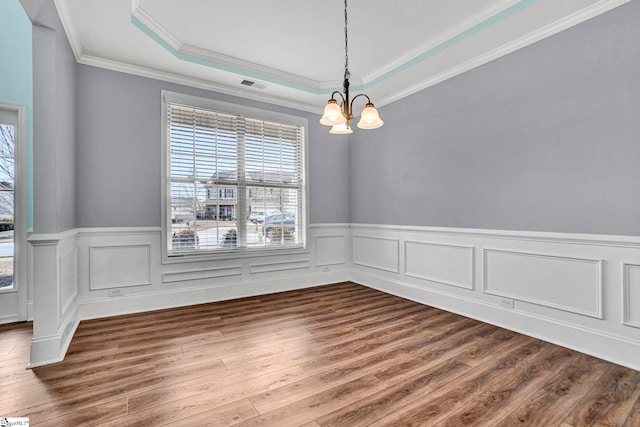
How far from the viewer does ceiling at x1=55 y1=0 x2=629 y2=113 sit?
2656mm

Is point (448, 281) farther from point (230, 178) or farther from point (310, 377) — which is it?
point (230, 178)

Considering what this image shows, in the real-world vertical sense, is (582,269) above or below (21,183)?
below

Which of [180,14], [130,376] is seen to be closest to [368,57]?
[180,14]

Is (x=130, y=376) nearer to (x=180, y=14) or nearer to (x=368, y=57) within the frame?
(x=180, y=14)

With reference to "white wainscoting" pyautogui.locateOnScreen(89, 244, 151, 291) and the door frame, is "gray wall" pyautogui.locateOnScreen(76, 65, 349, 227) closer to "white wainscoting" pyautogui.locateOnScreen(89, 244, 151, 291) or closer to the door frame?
"white wainscoting" pyautogui.locateOnScreen(89, 244, 151, 291)

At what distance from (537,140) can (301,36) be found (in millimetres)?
2539

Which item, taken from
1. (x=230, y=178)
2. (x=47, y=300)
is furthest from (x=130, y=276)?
(x=230, y=178)

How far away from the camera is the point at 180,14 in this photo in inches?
111

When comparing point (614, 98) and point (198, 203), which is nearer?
point (614, 98)

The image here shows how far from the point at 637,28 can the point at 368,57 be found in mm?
2288

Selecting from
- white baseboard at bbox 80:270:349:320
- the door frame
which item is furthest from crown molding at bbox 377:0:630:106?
the door frame

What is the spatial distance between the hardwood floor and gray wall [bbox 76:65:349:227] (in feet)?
3.94

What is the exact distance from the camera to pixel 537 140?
9.38ft

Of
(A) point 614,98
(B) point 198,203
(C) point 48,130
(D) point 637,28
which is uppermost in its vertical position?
(D) point 637,28
